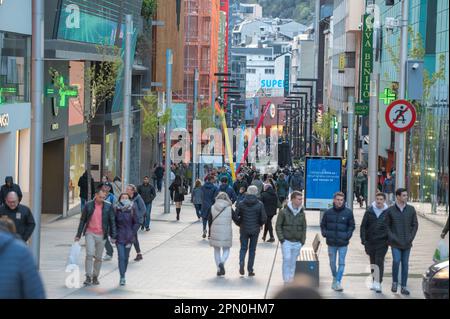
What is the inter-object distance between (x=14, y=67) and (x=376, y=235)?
666 inches

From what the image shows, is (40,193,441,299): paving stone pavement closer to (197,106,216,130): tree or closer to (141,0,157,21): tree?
(141,0,157,21): tree

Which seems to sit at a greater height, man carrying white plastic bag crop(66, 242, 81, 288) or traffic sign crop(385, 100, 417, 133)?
traffic sign crop(385, 100, 417, 133)

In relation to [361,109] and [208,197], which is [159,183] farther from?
[208,197]

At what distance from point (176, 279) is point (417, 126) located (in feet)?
93.6

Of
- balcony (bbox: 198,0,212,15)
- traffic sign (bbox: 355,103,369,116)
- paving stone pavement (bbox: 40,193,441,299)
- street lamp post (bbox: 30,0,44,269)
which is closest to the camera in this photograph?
paving stone pavement (bbox: 40,193,441,299)

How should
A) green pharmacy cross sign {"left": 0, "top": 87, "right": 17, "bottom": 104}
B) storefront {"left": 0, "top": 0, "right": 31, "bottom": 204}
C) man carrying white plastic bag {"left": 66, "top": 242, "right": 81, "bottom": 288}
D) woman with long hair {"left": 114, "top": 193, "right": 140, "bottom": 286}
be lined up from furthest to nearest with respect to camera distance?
1. storefront {"left": 0, "top": 0, "right": 31, "bottom": 204}
2. green pharmacy cross sign {"left": 0, "top": 87, "right": 17, "bottom": 104}
3. woman with long hair {"left": 114, "top": 193, "right": 140, "bottom": 286}
4. man carrying white plastic bag {"left": 66, "top": 242, "right": 81, "bottom": 288}

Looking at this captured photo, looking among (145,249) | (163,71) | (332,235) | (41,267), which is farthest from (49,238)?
(163,71)

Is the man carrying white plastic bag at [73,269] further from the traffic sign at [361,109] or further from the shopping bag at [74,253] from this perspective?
the traffic sign at [361,109]

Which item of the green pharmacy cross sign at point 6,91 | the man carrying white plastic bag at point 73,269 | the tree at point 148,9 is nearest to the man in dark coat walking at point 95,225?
the man carrying white plastic bag at point 73,269

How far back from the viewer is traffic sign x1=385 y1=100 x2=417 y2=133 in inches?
862

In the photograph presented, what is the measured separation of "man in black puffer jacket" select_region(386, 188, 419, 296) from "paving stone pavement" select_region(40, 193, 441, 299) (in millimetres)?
561

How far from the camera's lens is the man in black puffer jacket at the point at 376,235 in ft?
60.6

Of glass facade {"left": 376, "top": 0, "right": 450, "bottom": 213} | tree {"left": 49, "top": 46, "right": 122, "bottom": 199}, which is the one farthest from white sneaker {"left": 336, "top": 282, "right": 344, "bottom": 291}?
glass facade {"left": 376, "top": 0, "right": 450, "bottom": 213}

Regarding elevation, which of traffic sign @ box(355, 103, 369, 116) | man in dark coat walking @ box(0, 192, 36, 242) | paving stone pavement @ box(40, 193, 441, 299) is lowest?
paving stone pavement @ box(40, 193, 441, 299)
